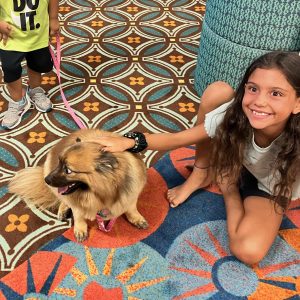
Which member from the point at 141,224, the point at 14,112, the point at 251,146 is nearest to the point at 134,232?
the point at 141,224

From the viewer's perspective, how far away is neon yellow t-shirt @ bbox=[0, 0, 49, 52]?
162cm

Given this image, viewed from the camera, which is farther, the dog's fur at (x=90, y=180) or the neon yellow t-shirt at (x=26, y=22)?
the neon yellow t-shirt at (x=26, y=22)

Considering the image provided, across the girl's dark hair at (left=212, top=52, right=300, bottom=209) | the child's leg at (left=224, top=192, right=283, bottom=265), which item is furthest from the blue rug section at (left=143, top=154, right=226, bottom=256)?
the girl's dark hair at (left=212, top=52, right=300, bottom=209)

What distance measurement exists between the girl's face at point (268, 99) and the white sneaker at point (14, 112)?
1.29 meters

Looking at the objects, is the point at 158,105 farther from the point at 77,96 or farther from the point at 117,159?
the point at 117,159

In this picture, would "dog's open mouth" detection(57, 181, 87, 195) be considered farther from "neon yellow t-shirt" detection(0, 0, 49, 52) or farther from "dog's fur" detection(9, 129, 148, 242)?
"neon yellow t-shirt" detection(0, 0, 49, 52)

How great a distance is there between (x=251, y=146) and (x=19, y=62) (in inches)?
49.1

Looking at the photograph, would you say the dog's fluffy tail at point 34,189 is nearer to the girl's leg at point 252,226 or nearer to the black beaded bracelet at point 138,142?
the black beaded bracelet at point 138,142

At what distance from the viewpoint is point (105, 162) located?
1.08m

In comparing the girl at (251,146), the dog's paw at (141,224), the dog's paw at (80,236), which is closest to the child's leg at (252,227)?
the girl at (251,146)

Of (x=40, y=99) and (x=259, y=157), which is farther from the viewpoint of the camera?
(x=40, y=99)

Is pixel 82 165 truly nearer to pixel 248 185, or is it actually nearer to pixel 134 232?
pixel 134 232

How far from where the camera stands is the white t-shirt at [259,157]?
1.27 meters

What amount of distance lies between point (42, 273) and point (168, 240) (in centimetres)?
50
